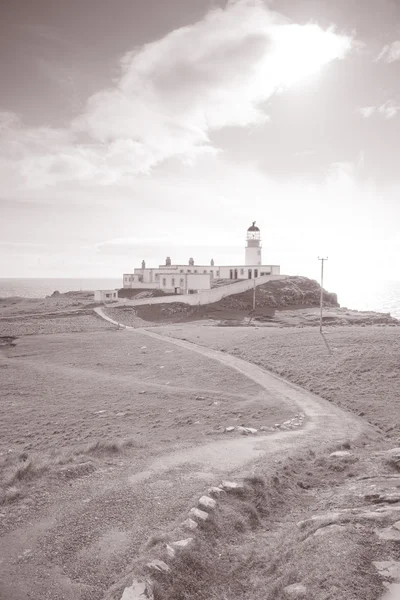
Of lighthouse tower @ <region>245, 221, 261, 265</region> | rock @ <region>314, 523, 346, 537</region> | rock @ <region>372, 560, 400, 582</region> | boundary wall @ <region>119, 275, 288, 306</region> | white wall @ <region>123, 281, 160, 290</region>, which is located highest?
lighthouse tower @ <region>245, 221, 261, 265</region>

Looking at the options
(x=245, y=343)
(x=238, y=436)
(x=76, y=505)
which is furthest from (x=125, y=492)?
(x=245, y=343)

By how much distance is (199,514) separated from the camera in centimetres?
1159

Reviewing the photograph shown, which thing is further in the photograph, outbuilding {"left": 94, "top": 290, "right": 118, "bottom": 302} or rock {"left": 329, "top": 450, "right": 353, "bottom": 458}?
outbuilding {"left": 94, "top": 290, "right": 118, "bottom": 302}

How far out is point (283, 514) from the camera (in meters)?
12.8

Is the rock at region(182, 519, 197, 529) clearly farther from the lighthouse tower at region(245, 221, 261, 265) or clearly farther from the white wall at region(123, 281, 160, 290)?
the lighthouse tower at region(245, 221, 261, 265)

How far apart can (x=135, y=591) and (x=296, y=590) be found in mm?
3446

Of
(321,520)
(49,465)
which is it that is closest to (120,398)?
(49,465)

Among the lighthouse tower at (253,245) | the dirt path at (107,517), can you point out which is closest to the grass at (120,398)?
the dirt path at (107,517)

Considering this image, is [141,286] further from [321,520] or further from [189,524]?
[321,520]

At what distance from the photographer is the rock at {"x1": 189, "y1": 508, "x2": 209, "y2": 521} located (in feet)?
37.7

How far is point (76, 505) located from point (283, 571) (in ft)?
21.3

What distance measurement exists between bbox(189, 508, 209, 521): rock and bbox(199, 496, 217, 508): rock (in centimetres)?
31

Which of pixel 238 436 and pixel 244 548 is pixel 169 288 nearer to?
pixel 238 436

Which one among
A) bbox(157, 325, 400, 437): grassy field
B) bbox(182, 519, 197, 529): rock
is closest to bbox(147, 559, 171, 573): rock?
bbox(182, 519, 197, 529): rock
